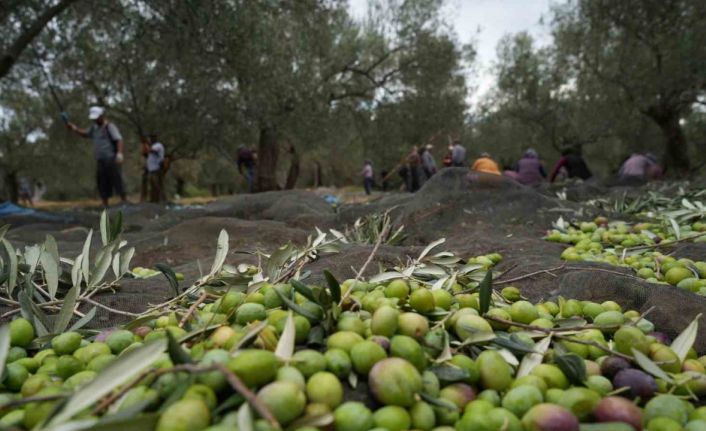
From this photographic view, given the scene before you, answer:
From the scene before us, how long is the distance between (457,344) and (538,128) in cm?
2608

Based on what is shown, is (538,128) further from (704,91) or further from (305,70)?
(305,70)

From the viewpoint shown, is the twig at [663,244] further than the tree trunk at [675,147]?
No

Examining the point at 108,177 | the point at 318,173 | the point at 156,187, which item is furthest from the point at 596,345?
the point at 318,173

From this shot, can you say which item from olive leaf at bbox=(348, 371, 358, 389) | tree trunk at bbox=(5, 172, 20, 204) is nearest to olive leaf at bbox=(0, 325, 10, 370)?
olive leaf at bbox=(348, 371, 358, 389)

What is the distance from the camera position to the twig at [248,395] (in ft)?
2.68

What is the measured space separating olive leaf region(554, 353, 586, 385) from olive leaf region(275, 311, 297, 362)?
665 millimetres

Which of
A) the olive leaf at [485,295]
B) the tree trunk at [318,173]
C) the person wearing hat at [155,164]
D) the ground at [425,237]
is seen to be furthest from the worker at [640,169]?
the tree trunk at [318,173]

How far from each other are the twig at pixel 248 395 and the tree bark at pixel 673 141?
1760 centimetres

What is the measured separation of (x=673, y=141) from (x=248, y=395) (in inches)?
736

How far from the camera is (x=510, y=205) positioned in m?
5.03

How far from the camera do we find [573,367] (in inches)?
45.6

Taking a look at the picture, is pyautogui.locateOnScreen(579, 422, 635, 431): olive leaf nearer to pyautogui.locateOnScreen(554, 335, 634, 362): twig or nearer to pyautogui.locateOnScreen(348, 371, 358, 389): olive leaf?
pyautogui.locateOnScreen(554, 335, 634, 362): twig

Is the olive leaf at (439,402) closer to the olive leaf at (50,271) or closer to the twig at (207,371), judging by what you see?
the twig at (207,371)

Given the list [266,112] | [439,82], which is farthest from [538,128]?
[266,112]
